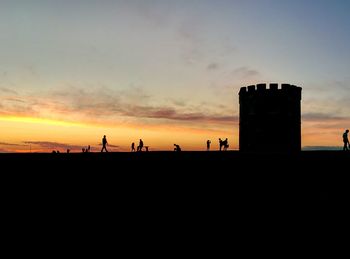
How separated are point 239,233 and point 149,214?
7.76 feet

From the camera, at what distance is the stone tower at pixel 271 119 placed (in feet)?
94.3

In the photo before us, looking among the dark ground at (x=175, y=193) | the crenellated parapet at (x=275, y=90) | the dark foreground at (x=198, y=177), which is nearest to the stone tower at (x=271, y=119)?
the crenellated parapet at (x=275, y=90)

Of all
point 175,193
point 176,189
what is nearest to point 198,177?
point 176,189

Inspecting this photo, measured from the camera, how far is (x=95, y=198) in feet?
39.4

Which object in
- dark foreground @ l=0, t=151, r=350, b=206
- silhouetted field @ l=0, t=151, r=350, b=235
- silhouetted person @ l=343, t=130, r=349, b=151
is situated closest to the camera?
silhouetted field @ l=0, t=151, r=350, b=235

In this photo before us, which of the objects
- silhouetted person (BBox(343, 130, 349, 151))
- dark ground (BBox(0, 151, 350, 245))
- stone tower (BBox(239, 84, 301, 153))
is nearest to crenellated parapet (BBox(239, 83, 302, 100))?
stone tower (BBox(239, 84, 301, 153))

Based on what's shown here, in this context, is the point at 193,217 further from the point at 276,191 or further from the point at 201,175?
the point at 276,191

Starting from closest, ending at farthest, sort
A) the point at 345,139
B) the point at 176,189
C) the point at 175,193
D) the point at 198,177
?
the point at 175,193 → the point at 176,189 → the point at 198,177 → the point at 345,139

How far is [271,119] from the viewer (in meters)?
29.0

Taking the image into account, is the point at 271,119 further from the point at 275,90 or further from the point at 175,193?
the point at 175,193

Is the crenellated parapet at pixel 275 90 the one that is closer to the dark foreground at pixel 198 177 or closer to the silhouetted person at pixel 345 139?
the silhouetted person at pixel 345 139

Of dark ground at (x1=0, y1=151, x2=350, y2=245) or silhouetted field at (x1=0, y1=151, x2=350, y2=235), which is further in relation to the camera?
silhouetted field at (x1=0, y1=151, x2=350, y2=235)

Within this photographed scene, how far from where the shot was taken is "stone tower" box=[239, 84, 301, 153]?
28.7 metres

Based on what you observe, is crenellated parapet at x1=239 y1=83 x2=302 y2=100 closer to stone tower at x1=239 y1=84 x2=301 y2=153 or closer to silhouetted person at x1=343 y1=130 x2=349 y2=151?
stone tower at x1=239 y1=84 x2=301 y2=153
